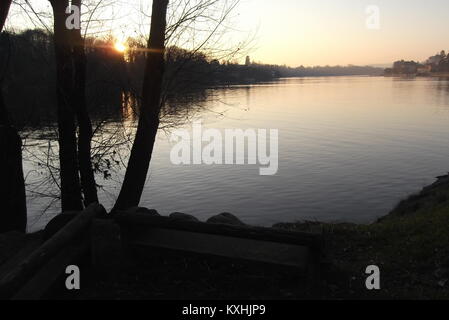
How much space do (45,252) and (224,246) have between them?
2.63m

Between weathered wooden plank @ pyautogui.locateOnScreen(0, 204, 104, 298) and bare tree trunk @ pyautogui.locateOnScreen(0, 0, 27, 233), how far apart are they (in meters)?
5.05

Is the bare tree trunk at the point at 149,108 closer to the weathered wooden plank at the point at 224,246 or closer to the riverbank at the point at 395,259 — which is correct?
the weathered wooden plank at the point at 224,246

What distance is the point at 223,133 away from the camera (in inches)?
1508

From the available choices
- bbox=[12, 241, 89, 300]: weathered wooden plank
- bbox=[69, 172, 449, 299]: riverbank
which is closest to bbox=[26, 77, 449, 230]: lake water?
bbox=[69, 172, 449, 299]: riverbank

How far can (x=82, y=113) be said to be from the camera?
980 centimetres

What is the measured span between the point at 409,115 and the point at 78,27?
4951 cm

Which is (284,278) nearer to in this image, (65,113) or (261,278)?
(261,278)

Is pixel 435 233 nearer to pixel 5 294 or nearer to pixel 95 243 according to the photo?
pixel 95 243

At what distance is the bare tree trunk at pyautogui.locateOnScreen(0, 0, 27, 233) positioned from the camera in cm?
1079

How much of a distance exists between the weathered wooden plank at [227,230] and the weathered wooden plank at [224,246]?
0.25m

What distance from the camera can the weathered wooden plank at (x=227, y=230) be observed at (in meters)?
6.03

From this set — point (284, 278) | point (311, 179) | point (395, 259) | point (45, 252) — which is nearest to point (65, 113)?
point (45, 252)

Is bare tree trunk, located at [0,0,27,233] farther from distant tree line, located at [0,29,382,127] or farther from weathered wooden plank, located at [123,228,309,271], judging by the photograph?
weathered wooden plank, located at [123,228,309,271]
